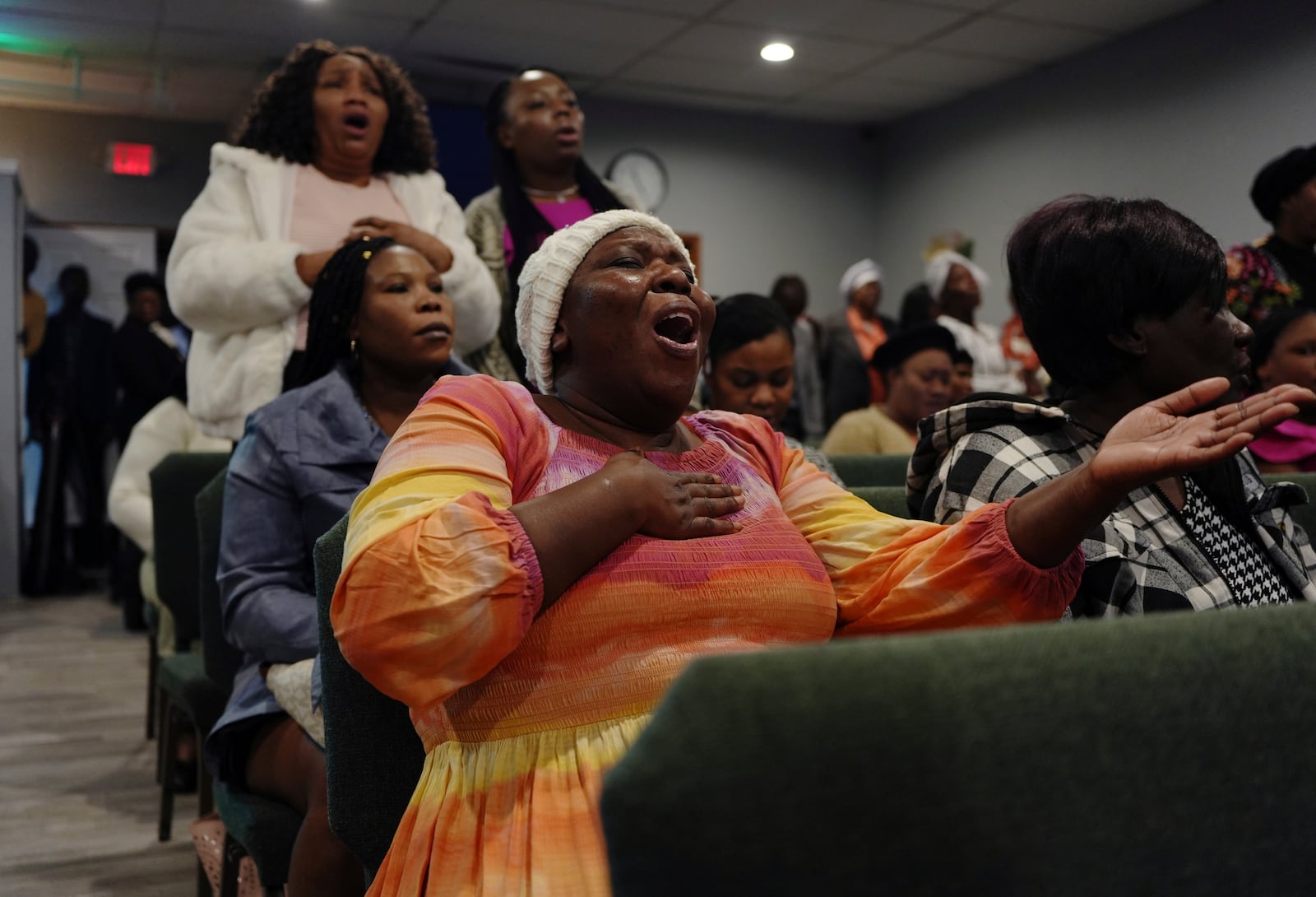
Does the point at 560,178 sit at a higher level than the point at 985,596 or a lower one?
higher

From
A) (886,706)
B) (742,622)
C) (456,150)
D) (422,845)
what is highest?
(456,150)

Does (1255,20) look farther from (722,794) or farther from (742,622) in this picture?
(722,794)

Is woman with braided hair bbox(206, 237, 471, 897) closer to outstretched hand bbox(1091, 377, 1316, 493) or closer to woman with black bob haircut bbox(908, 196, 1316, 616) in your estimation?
woman with black bob haircut bbox(908, 196, 1316, 616)

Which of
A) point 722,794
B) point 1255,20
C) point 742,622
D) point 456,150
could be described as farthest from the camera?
point 456,150

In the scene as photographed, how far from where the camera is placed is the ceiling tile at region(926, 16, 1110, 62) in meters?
5.94

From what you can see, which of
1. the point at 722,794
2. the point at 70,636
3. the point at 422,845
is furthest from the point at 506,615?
the point at 70,636

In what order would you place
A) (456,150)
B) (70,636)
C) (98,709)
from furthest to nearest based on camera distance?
(456,150) < (70,636) < (98,709)

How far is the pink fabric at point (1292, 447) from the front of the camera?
262cm

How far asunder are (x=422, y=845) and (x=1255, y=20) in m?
6.00

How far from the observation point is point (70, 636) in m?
4.92

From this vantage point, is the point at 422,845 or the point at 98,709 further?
the point at 98,709

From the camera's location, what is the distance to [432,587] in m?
0.85

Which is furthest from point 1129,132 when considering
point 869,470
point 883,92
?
point 869,470

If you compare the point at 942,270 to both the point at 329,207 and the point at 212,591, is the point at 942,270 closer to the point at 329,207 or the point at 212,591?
the point at 329,207
